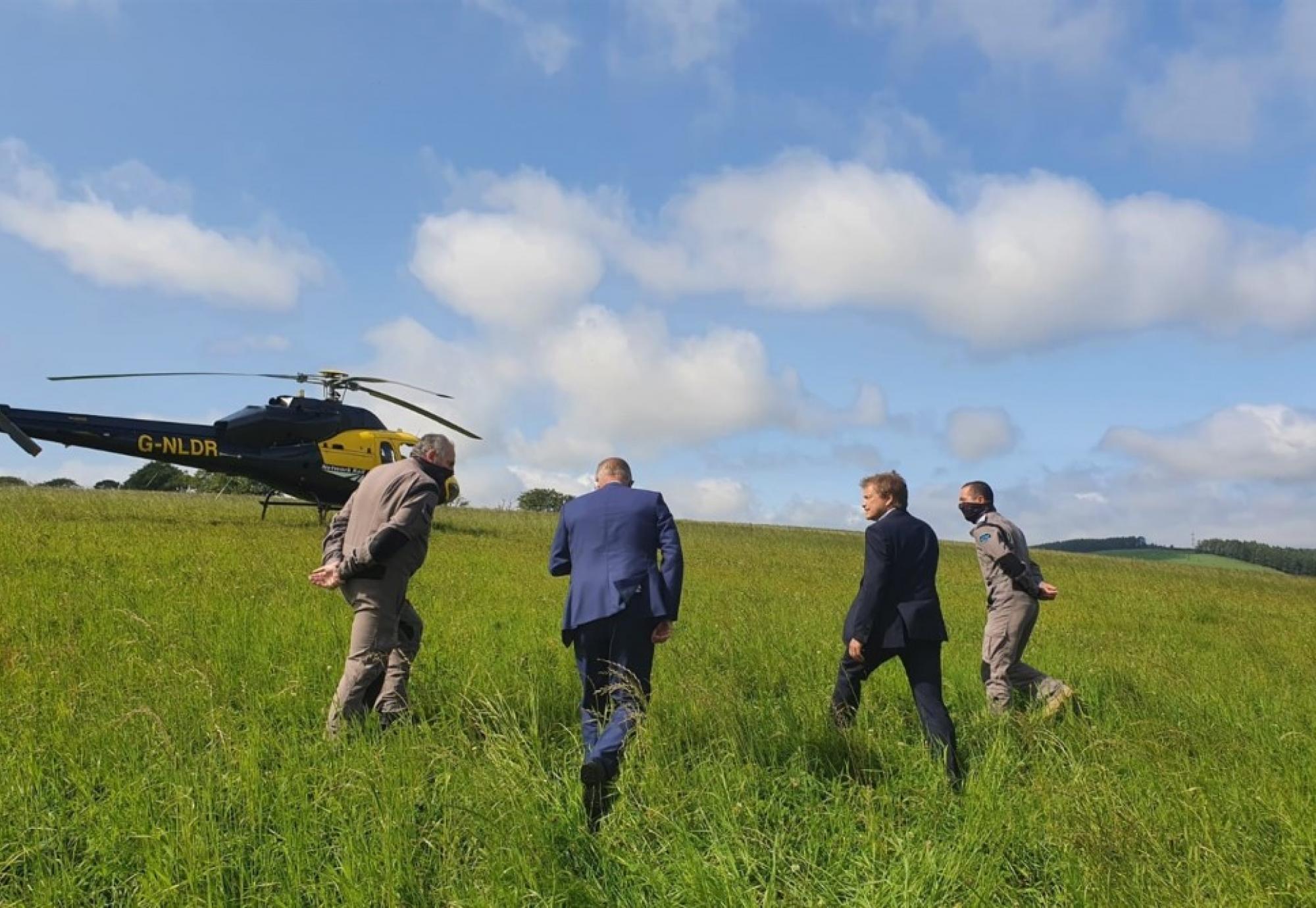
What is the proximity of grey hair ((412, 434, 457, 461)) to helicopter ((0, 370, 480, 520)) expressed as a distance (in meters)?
12.3

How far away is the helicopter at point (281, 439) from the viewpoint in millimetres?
16844

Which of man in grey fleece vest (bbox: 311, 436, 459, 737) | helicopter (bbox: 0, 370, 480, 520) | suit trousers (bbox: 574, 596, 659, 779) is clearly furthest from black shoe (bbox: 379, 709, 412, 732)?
helicopter (bbox: 0, 370, 480, 520)

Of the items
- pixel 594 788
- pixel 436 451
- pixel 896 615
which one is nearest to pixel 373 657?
pixel 436 451

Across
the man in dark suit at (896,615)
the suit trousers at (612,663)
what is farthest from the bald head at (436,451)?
the man in dark suit at (896,615)

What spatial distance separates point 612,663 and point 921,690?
1.89 meters

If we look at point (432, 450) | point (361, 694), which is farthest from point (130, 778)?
point (432, 450)

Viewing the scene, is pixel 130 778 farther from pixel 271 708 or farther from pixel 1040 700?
pixel 1040 700

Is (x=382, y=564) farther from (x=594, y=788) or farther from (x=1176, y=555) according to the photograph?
(x=1176, y=555)

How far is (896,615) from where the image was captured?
5.21 m

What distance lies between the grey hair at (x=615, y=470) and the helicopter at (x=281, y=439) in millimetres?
12787

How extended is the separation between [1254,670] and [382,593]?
8652 millimetres

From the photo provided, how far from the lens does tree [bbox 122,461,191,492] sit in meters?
73.0

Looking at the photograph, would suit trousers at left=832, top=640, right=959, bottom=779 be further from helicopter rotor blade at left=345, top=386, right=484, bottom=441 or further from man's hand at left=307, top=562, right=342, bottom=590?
helicopter rotor blade at left=345, top=386, right=484, bottom=441

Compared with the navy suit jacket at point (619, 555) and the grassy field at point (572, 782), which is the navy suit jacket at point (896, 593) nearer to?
the grassy field at point (572, 782)
